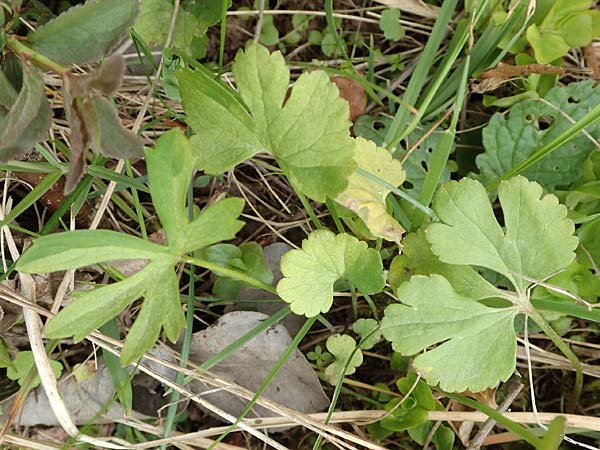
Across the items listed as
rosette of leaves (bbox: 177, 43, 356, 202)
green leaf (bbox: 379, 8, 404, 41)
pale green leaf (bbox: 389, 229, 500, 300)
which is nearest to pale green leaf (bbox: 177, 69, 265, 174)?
rosette of leaves (bbox: 177, 43, 356, 202)

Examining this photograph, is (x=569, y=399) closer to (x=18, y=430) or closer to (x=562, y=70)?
(x=562, y=70)

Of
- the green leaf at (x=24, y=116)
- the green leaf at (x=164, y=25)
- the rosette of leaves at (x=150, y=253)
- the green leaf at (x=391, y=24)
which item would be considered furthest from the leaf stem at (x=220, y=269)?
the green leaf at (x=391, y=24)

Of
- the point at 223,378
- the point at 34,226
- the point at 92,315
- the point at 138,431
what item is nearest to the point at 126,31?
the point at 92,315

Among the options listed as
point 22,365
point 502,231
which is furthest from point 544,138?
point 22,365

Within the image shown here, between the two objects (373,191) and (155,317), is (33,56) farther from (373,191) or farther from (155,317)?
(373,191)

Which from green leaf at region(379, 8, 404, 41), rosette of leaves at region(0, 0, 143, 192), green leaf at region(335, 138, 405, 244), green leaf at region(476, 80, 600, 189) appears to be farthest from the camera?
green leaf at region(379, 8, 404, 41)

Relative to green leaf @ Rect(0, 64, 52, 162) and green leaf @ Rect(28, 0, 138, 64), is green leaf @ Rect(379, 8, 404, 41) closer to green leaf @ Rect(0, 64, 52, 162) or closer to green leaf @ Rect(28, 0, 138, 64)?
green leaf @ Rect(28, 0, 138, 64)

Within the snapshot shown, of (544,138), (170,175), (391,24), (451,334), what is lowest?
(451,334)
